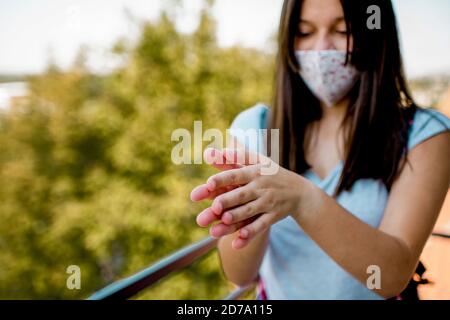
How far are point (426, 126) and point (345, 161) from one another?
186mm

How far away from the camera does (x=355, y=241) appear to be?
0.71m

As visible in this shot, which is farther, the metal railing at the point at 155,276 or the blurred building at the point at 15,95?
the blurred building at the point at 15,95

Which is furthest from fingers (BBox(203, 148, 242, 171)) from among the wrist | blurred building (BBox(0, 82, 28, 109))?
blurred building (BBox(0, 82, 28, 109))

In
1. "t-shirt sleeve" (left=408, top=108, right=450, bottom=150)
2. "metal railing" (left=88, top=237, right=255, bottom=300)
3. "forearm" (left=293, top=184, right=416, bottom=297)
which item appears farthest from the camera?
"metal railing" (left=88, top=237, right=255, bottom=300)

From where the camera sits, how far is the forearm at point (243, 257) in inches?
37.1

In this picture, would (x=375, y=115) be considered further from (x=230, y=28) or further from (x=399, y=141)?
(x=230, y=28)

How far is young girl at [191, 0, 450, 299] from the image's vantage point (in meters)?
0.74

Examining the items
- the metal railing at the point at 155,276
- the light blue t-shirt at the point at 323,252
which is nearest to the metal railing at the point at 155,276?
the metal railing at the point at 155,276

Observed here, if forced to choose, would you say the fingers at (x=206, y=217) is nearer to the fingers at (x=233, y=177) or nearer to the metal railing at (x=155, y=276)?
the fingers at (x=233, y=177)

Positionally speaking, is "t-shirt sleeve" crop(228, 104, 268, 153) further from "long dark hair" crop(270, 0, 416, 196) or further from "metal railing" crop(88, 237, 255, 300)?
"metal railing" crop(88, 237, 255, 300)

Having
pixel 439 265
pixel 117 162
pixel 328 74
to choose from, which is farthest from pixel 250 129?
pixel 117 162

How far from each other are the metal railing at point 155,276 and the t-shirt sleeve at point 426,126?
2.03ft

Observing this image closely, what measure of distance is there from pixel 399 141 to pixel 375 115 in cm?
9
